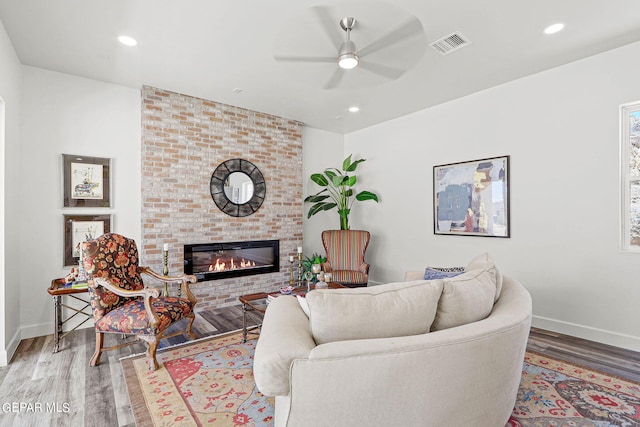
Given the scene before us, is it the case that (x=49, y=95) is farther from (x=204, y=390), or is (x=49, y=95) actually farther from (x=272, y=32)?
(x=204, y=390)

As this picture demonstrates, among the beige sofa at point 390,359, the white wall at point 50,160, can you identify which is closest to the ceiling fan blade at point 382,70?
the beige sofa at point 390,359

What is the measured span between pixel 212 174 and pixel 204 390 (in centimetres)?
274

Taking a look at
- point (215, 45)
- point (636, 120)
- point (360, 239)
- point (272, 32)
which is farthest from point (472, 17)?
point (360, 239)

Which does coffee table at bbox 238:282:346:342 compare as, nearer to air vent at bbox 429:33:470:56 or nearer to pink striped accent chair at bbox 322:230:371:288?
pink striped accent chair at bbox 322:230:371:288

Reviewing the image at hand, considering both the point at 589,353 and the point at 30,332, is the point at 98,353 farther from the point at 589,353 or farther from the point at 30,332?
the point at 589,353

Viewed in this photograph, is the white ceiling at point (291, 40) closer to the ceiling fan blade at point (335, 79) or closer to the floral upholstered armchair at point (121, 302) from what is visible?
the ceiling fan blade at point (335, 79)

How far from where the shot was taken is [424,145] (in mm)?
4559

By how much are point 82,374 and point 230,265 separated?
210 cm

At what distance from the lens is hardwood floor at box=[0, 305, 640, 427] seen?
1952 millimetres

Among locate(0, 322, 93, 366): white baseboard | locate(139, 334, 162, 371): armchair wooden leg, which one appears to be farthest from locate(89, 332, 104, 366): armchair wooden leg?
locate(0, 322, 93, 366): white baseboard

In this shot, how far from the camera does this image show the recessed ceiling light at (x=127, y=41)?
2.71m

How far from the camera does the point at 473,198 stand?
3.97 metres

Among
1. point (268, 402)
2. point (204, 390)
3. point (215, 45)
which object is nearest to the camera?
point (268, 402)
